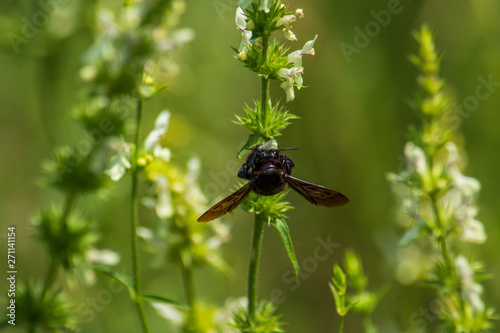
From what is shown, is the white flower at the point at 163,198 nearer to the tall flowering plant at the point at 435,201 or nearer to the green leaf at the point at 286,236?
the green leaf at the point at 286,236

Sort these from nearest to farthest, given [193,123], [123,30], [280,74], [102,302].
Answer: [280,74] → [123,30] → [102,302] → [193,123]

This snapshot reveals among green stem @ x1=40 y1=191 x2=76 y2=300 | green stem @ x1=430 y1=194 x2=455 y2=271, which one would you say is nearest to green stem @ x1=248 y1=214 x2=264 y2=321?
green stem @ x1=430 y1=194 x2=455 y2=271

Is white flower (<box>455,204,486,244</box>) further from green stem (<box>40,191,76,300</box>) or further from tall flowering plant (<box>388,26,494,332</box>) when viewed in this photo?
green stem (<box>40,191,76,300</box>)

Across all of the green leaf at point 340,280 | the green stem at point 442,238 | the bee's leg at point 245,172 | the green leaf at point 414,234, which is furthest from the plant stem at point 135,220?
the green stem at point 442,238

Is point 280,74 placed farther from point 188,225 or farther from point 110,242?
point 110,242

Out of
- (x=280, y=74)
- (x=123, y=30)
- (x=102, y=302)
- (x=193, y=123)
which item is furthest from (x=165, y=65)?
(x=193, y=123)

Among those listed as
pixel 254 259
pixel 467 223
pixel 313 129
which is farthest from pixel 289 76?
pixel 313 129

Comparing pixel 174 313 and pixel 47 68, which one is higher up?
pixel 47 68
